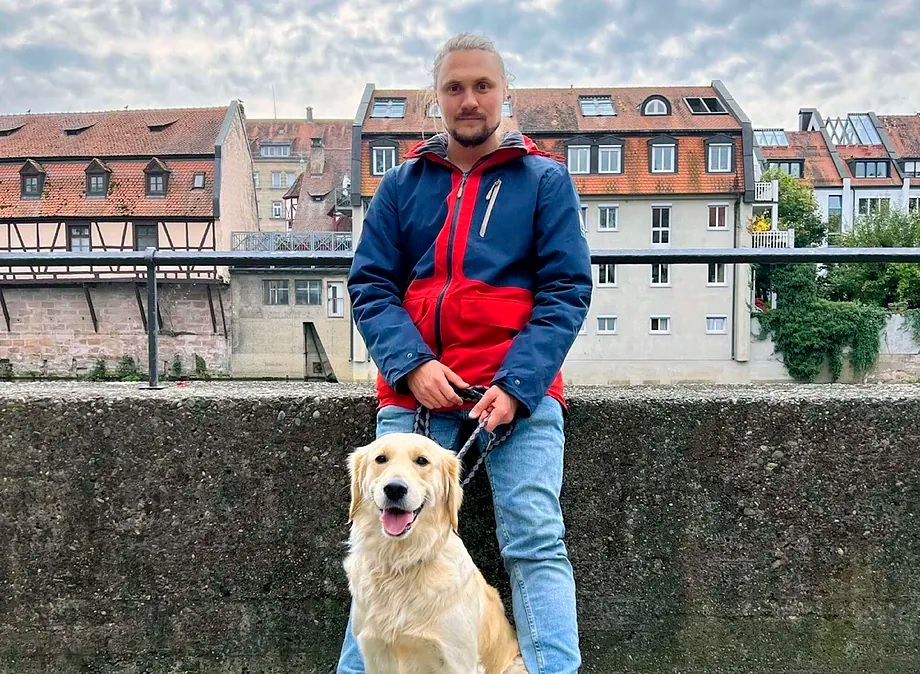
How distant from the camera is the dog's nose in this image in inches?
77.7

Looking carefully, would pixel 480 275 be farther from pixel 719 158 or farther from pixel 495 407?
pixel 719 158

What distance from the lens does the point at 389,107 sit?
132ft

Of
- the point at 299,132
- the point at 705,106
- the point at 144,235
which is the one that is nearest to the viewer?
the point at 144,235

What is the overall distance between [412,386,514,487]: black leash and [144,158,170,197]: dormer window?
42.1 meters

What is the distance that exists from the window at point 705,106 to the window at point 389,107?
15274 millimetres

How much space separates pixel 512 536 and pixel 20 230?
4457cm

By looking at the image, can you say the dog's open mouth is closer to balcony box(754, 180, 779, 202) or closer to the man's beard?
the man's beard

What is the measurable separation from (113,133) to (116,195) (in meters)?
5.69

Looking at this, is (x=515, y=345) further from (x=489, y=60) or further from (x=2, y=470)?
(x=2, y=470)

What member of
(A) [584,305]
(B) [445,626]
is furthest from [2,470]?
(A) [584,305]

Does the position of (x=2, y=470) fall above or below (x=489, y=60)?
below

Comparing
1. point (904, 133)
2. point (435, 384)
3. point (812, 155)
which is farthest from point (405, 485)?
point (904, 133)

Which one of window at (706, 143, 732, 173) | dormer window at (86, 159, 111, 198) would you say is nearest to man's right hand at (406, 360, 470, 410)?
window at (706, 143, 732, 173)

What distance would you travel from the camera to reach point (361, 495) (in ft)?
7.12
